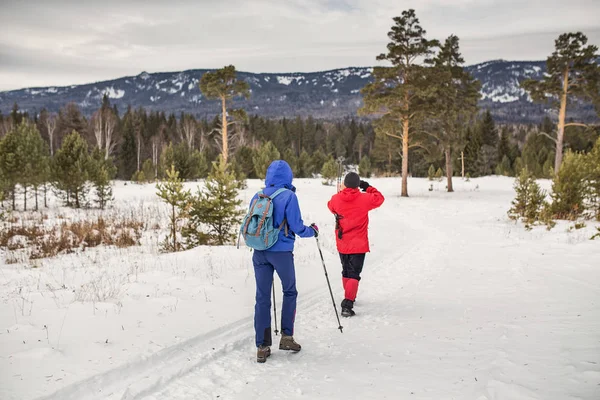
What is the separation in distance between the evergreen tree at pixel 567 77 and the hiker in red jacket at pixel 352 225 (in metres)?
23.1

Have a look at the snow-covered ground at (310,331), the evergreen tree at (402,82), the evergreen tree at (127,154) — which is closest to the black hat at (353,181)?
the snow-covered ground at (310,331)

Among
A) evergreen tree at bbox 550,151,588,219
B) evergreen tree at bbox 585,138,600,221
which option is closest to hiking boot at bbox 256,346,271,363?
evergreen tree at bbox 550,151,588,219

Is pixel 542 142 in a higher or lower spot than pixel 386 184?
higher

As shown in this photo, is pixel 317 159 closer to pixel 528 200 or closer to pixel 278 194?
pixel 528 200

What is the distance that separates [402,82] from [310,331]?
78.6ft

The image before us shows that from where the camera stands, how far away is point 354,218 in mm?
5969

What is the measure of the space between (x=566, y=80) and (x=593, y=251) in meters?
19.9

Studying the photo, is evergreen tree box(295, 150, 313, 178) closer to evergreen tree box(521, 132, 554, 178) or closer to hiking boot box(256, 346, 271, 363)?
evergreen tree box(521, 132, 554, 178)

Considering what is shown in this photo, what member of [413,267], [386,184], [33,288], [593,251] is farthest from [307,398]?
[386,184]

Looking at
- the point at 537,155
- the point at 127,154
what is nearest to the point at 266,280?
the point at 537,155

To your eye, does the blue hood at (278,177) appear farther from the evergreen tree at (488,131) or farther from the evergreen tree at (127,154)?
the evergreen tree at (488,131)

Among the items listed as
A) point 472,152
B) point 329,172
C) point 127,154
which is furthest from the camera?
point 127,154

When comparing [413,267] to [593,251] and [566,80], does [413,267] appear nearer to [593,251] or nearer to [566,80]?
[593,251]

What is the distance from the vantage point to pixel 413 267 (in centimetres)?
898
